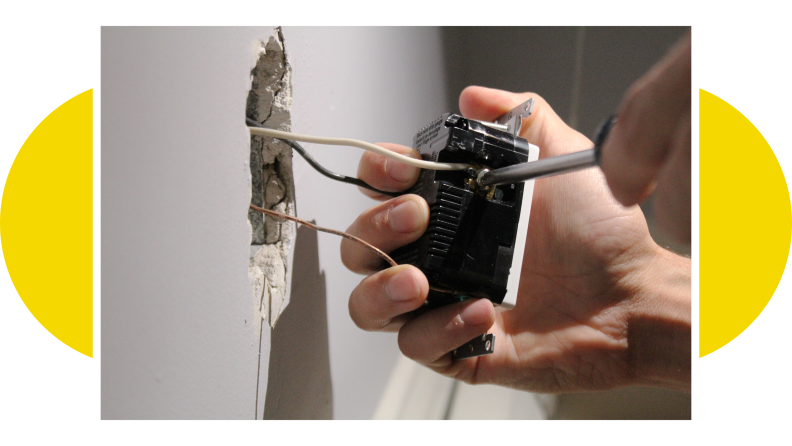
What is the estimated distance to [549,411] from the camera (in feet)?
4.41

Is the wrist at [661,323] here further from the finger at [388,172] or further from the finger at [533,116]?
the finger at [388,172]

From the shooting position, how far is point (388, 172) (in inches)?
17.5

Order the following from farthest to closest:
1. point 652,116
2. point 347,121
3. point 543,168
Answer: point 347,121, point 543,168, point 652,116

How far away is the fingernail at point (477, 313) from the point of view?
40 cm

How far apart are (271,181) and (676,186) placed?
344mm

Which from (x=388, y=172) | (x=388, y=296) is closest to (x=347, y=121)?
(x=388, y=172)

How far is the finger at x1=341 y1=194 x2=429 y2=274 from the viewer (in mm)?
384

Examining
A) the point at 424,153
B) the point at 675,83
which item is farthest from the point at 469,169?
the point at 675,83

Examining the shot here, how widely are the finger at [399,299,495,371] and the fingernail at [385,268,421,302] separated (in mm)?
66

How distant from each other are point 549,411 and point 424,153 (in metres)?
1.25

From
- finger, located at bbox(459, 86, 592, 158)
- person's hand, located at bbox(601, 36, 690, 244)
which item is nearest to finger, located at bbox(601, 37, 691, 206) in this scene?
person's hand, located at bbox(601, 36, 690, 244)

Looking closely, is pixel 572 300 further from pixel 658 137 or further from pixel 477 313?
pixel 658 137

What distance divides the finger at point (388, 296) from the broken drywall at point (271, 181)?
8 centimetres
